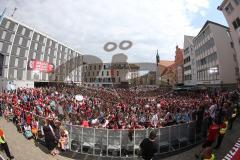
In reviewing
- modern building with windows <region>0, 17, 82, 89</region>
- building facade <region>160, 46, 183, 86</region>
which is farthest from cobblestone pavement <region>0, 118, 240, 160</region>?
building facade <region>160, 46, 183, 86</region>

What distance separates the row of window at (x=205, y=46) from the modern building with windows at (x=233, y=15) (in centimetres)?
1089

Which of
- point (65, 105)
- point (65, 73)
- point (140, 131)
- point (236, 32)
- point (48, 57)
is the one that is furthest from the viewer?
point (65, 73)

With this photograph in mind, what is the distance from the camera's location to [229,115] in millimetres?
16297

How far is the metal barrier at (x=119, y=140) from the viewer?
1202cm

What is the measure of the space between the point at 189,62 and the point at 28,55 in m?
42.7

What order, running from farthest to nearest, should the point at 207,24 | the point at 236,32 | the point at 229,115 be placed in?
the point at 207,24 → the point at 236,32 → the point at 229,115

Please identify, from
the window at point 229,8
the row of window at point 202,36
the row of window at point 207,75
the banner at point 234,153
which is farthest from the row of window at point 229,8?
the banner at point 234,153

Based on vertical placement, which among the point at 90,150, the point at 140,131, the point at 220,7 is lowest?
the point at 90,150

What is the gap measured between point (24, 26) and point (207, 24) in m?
40.3

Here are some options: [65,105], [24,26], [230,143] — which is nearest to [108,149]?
[230,143]

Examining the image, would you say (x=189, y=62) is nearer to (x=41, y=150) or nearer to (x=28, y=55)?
(x=28, y=55)

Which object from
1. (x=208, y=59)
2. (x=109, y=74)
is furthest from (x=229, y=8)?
(x=109, y=74)

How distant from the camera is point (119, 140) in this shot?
12.0 m

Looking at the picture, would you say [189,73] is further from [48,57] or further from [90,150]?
[90,150]
